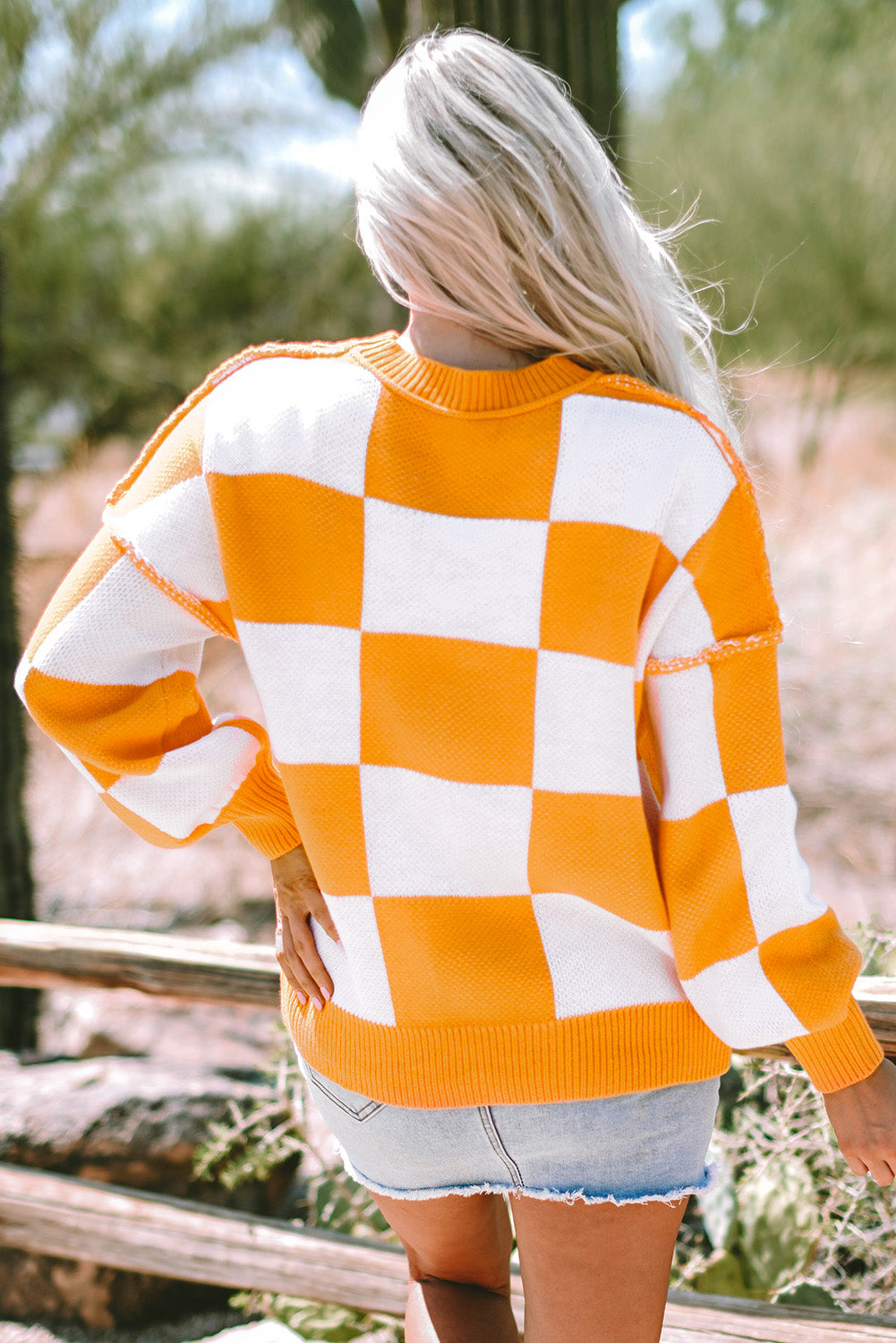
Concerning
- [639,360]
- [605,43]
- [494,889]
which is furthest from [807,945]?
[605,43]

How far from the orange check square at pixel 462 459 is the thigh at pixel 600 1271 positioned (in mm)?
610

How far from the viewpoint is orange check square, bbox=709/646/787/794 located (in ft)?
2.56

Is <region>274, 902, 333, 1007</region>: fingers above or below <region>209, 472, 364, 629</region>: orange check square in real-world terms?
below

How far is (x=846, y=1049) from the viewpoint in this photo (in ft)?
2.80

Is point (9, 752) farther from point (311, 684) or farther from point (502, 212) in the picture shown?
point (502, 212)

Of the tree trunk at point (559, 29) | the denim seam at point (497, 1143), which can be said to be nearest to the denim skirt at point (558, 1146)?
the denim seam at point (497, 1143)

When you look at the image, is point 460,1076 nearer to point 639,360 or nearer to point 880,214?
point 639,360

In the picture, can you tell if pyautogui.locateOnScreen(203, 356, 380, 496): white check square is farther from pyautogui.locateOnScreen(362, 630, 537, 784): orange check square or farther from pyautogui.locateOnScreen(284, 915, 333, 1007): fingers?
→ pyautogui.locateOnScreen(284, 915, 333, 1007): fingers

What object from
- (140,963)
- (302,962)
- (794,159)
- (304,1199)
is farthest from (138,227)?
(302,962)

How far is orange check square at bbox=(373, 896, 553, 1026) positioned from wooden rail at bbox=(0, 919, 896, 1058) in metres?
0.75

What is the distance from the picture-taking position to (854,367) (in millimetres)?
6238

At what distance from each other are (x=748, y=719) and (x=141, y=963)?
4.19 feet

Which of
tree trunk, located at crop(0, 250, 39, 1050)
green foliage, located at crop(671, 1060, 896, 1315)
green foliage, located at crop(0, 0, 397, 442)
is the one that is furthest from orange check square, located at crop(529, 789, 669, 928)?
green foliage, located at crop(0, 0, 397, 442)

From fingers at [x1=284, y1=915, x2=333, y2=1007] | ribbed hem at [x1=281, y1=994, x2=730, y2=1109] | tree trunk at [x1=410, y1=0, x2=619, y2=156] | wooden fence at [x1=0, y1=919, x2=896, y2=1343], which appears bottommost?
wooden fence at [x1=0, y1=919, x2=896, y2=1343]
